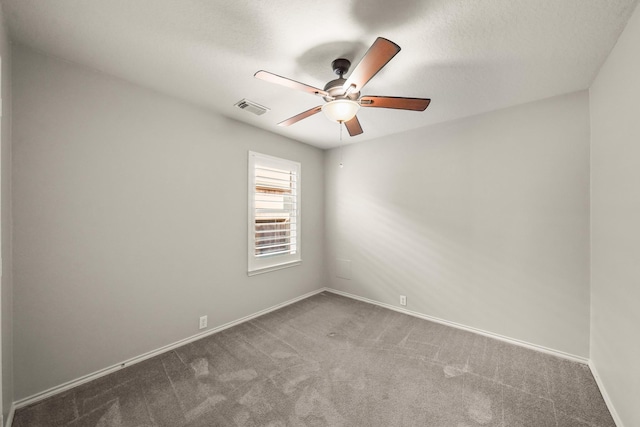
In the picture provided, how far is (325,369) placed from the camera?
2164mm

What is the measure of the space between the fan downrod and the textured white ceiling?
0.13 feet

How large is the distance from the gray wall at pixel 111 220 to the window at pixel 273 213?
0.19 meters

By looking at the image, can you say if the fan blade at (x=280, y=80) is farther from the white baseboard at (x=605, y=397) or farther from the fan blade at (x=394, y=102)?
the white baseboard at (x=605, y=397)

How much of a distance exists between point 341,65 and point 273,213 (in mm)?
2166

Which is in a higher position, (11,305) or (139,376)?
(11,305)

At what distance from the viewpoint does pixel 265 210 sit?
11.1ft

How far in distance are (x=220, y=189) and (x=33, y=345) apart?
6.13ft

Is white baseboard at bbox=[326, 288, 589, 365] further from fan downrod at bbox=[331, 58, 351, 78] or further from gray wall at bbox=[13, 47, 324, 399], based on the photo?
fan downrod at bbox=[331, 58, 351, 78]

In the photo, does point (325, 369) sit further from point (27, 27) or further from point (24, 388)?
point (27, 27)

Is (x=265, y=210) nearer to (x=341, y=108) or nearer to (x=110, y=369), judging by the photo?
(x=341, y=108)

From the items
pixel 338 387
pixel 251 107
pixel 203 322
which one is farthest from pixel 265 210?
pixel 338 387

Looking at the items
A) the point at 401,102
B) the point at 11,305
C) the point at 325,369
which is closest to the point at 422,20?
the point at 401,102

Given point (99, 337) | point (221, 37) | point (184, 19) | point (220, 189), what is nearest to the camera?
point (184, 19)

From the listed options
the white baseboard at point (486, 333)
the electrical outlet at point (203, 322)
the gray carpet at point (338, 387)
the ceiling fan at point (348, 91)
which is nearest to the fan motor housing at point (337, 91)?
the ceiling fan at point (348, 91)
